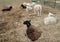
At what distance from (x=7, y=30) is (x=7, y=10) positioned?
1.05 m

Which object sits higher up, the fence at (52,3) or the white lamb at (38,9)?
the white lamb at (38,9)

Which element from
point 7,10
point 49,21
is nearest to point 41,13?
point 49,21

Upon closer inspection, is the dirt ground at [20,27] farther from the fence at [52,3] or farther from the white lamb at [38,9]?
the fence at [52,3]

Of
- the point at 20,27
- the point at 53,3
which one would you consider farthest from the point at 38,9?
the point at 53,3

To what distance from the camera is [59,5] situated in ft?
12.5

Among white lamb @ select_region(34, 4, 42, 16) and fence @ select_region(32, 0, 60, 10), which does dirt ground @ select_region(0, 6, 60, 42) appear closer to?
white lamb @ select_region(34, 4, 42, 16)

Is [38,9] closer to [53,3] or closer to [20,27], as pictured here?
[20,27]

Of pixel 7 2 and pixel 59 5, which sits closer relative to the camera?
pixel 59 5

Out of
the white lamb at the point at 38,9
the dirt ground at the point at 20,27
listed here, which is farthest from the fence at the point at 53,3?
the white lamb at the point at 38,9

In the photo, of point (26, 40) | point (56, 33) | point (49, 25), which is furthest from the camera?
point (49, 25)

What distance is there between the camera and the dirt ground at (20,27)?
7.49 feet

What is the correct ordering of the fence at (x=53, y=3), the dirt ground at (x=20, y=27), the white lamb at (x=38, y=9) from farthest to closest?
the fence at (x=53, y=3) < the white lamb at (x=38, y=9) < the dirt ground at (x=20, y=27)

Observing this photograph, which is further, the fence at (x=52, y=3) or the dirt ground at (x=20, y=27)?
the fence at (x=52, y=3)

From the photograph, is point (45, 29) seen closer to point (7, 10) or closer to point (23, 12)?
point (23, 12)
